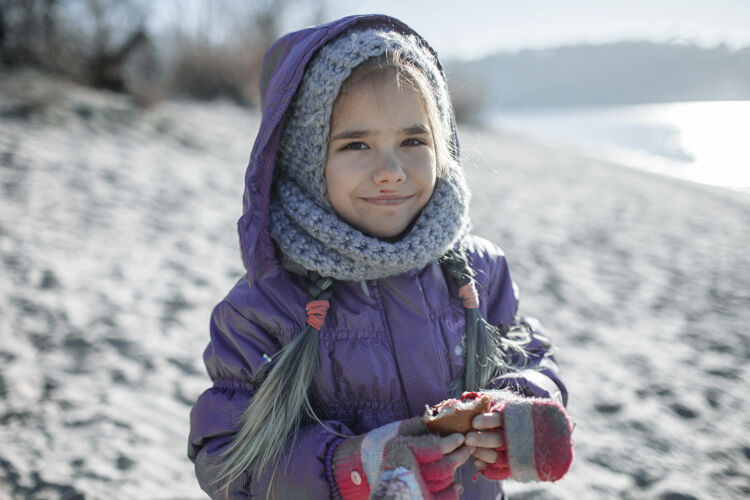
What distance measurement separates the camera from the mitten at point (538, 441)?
106 centimetres

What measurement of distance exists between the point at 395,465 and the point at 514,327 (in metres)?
0.66

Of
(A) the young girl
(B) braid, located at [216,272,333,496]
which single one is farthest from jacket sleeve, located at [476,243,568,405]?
(B) braid, located at [216,272,333,496]

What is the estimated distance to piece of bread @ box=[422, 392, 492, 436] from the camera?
110 cm

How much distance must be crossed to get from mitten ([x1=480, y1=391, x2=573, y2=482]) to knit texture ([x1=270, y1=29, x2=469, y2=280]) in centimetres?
44

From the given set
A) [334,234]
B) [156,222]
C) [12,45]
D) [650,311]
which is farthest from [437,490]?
[12,45]

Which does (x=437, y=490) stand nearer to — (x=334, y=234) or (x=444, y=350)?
(x=444, y=350)

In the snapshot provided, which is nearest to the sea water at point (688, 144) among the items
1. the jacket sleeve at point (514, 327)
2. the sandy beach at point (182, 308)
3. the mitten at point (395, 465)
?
the sandy beach at point (182, 308)

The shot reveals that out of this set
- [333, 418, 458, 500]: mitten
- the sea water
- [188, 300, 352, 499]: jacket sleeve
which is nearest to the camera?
[333, 418, 458, 500]: mitten

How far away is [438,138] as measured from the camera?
1406 mm

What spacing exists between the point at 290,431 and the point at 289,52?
1.00 meters

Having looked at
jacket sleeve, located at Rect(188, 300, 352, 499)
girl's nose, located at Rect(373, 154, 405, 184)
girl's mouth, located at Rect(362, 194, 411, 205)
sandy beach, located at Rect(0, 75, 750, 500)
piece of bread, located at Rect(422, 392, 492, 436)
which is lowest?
sandy beach, located at Rect(0, 75, 750, 500)

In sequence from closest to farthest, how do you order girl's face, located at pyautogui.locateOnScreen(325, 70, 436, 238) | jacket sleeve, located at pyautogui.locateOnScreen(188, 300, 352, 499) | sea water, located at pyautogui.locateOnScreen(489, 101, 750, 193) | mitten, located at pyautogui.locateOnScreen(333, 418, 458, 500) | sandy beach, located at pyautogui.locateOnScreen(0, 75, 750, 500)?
mitten, located at pyautogui.locateOnScreen(333, 418, 458, 500) → jacket sleeve, located at pyautogui.locateOnScreen(188, 300, 352, 499) → girl's face, located at pyautogui.locateOnScreen(325, 70, 436, 238) → sandy beach, located at pyautogui.locateOnScreen(0, 75, 750, 500) → sea water, located at pyautogui.locateOnScreen(489, 101, 750, 193)

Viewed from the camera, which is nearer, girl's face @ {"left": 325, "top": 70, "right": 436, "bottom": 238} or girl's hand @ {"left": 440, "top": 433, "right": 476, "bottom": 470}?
girl's hand @ {"left": 440, "top": 433, "right": 476, "bottom": 470}

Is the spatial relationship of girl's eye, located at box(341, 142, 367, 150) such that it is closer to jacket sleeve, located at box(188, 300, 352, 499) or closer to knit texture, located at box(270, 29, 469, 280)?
knit texture, located at box(270, 29, 469, 280)
